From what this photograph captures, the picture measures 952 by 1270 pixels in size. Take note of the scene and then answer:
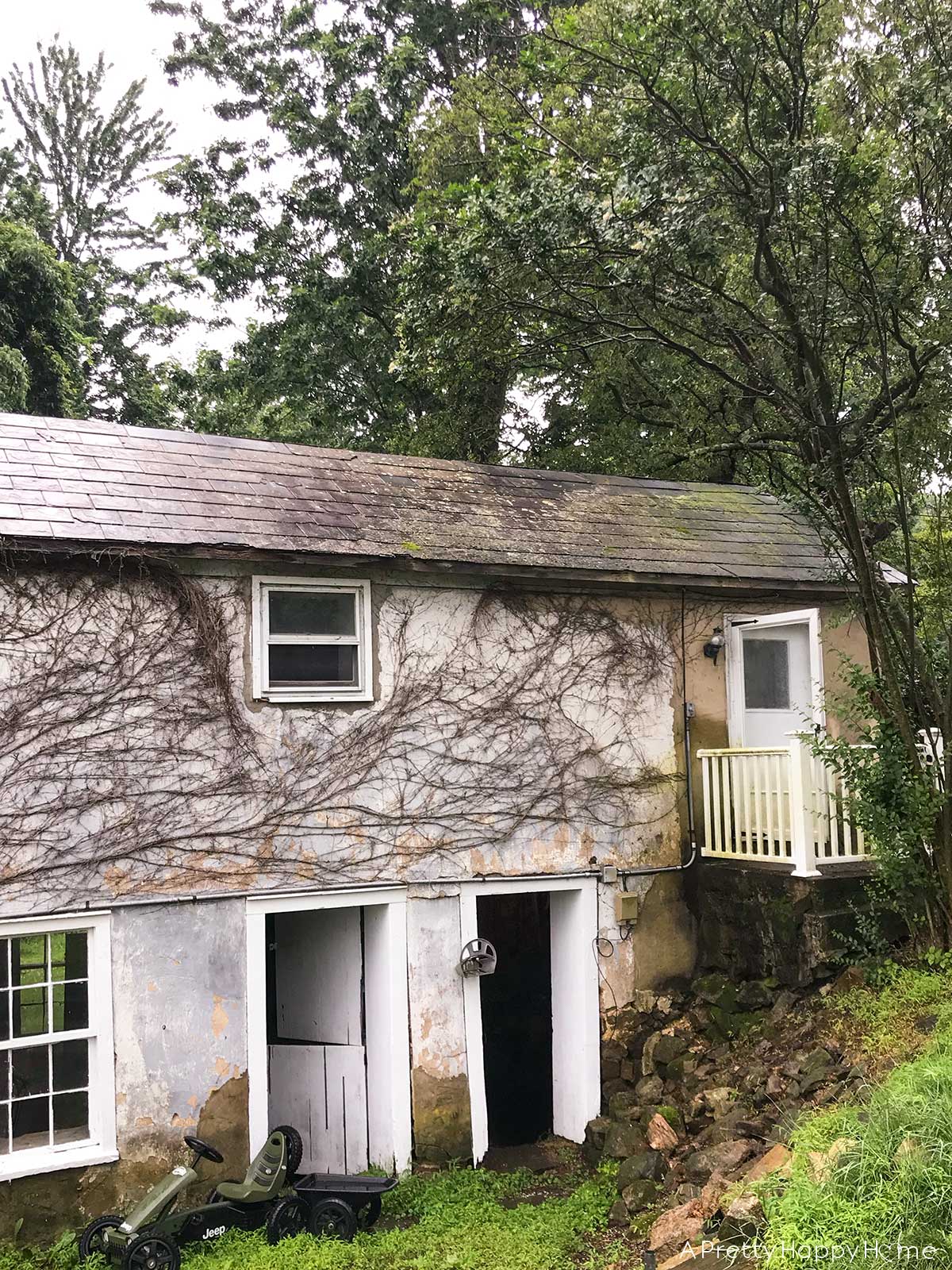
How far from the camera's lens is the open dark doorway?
481 inches

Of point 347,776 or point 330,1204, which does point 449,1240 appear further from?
point 347,776

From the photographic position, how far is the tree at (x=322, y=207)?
21.6 meters

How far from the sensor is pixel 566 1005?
10695mm

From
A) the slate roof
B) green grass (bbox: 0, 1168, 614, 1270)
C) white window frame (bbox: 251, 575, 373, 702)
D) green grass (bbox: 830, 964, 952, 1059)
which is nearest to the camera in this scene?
green grass (bbox: 0, 1168, 614, 1270)

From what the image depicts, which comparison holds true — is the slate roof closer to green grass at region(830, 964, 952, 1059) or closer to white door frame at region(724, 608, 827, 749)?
white door frame at region(724, 608, 827, 749)

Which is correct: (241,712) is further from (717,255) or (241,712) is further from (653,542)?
(717,255)

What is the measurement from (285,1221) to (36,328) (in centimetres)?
1852

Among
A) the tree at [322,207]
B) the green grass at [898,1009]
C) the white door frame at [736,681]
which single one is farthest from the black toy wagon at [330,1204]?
the tree at [322,207]

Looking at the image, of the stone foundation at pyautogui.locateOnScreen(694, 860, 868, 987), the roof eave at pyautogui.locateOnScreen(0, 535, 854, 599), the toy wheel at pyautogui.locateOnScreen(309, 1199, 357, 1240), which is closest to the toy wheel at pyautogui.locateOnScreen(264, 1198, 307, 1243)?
the toy wheel at pyautogui.locateOnScreen(309, 1199, 357, 1240)

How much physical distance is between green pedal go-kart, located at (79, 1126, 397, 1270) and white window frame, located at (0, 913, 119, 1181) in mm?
517

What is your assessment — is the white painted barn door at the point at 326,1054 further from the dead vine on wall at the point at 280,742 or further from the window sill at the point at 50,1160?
the window sill at the point at 50,1160

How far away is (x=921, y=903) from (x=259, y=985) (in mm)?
5766

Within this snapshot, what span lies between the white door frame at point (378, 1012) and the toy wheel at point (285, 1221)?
891 millimetres

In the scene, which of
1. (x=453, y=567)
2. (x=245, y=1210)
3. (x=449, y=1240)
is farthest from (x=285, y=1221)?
(x=453, y=567)
